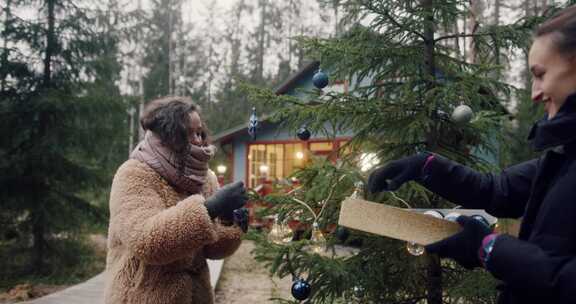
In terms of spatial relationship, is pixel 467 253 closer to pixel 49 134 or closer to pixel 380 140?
pixel 380 140

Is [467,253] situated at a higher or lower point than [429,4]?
lower

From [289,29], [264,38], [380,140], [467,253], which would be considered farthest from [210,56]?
[467,253]

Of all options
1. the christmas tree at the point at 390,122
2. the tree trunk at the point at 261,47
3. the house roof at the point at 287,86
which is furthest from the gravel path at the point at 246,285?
the tree trunk at the point at 261,47

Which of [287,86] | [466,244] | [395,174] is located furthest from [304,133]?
[287,86]

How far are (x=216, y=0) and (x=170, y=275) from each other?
2559 centimetres

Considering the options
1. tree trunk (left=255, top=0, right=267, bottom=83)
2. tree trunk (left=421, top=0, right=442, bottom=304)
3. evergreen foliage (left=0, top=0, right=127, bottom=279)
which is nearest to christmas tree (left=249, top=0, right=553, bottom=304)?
tree trunk (left=421, top=0, right=442, bottom=304)

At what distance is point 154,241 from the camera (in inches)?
69.3

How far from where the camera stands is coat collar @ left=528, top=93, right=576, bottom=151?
1142 mm

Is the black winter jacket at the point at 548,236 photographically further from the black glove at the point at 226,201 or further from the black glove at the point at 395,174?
the black glove at the point at 226,201

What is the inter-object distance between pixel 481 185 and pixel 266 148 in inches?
583

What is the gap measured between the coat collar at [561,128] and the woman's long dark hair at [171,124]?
1480mm

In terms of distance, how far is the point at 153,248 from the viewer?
69.6 inches

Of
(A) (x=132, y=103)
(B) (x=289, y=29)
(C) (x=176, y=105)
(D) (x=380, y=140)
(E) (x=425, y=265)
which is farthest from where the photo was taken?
(B) (x=289, y=29)

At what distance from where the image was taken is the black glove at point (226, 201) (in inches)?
72.9
